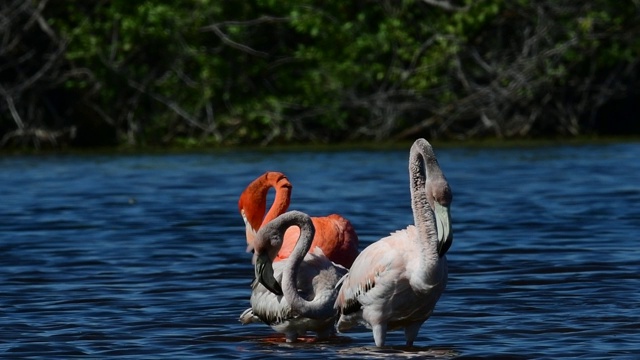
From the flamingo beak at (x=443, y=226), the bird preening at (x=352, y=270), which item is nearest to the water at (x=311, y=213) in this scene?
the bird preening at (x=352, y=270)

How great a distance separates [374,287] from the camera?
7492mm

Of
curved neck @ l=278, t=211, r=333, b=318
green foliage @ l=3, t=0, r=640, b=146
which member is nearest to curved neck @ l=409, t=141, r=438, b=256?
curved neck @ l=278, t=211, r=333, b=318

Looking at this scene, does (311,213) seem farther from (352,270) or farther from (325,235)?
(352,270)

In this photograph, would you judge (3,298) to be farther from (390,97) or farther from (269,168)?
(390,97)

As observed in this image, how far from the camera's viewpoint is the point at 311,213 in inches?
605

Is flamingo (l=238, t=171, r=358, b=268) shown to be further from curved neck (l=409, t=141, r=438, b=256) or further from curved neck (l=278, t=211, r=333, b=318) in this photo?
curved neck (l=409, t=141, r=438, b=256)

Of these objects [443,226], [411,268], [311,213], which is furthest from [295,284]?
[311,213]

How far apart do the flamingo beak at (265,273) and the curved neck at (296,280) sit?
79mm

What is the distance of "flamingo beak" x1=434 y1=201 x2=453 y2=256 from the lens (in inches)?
278

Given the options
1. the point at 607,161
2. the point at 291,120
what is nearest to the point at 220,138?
the point at 291,120

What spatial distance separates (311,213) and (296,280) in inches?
291

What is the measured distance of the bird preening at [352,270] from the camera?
24.0ft

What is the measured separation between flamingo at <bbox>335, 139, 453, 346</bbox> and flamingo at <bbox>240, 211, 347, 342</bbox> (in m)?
0.22

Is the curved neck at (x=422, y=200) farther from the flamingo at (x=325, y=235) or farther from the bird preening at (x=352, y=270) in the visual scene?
the flamingo at (x=325, y=235)
